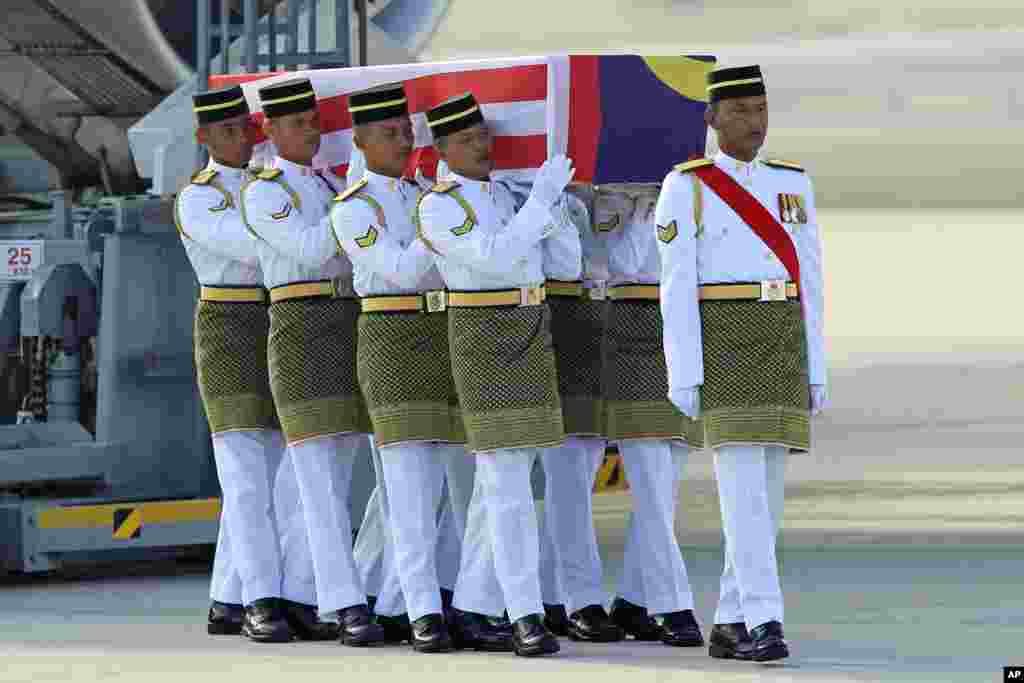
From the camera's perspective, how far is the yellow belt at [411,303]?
7.62m

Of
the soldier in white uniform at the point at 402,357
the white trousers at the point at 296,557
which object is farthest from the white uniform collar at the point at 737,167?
the white trousers at the point at 296,557

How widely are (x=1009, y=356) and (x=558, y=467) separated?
1637cm

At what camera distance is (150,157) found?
10578mm

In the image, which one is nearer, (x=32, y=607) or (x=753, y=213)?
(x=753, y=213)

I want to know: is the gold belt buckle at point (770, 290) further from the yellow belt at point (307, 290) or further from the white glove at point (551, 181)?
the yellow belt at point (307, 290)

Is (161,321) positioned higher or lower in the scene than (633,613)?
higher

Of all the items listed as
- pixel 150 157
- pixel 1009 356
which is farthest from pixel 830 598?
pixel 1009 356

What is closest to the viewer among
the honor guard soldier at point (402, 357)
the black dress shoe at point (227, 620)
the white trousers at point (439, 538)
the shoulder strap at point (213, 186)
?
the honor guard soldier at point (402, 357)

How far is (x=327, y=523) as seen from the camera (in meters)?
7.86

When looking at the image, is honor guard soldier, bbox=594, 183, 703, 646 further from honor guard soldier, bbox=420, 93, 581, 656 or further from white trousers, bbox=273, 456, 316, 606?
white trousers, bbox=273, 456, 316, 606

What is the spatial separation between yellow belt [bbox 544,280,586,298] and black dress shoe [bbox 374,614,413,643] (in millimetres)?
987

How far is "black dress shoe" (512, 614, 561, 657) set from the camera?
7.44 meters

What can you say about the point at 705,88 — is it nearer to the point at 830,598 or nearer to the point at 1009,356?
the point at 830,598

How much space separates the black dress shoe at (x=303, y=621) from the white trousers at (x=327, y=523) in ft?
0.50
